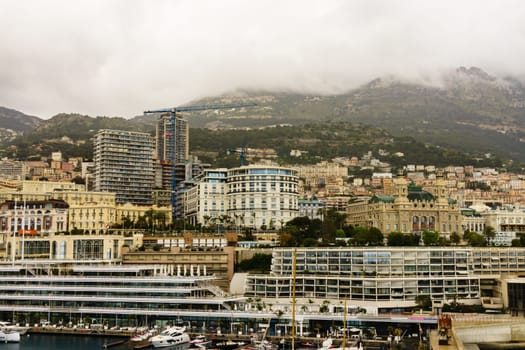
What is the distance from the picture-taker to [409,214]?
514 ft

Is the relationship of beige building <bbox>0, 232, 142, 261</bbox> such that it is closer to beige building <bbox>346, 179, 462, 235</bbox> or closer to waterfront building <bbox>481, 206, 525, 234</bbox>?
beige building <bbox>346, 179, 462, 235</bbox>

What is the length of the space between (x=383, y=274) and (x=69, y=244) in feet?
163

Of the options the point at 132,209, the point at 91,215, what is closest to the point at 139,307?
the point at 91,215

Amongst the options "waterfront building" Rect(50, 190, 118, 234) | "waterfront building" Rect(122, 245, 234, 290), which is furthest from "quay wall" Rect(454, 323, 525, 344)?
"waterfront building" Rect(50, 190, 118, 234)

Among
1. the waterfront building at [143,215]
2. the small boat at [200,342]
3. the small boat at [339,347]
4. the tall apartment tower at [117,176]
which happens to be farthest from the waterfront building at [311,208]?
the small boat at [339,347]

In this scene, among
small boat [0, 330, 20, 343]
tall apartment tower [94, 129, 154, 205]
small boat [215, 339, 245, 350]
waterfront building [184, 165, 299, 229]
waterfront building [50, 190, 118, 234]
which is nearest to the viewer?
small boat [215, 339, 245, 350]

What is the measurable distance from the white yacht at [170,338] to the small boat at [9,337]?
1803 cm

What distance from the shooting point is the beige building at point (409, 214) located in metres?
156

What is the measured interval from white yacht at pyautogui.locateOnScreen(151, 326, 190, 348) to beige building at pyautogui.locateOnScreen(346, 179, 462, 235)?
74032 millimetres

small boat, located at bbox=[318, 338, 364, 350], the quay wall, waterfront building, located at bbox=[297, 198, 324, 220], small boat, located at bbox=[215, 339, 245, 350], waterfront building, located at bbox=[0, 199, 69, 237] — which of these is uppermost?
waterfront building, located at bbox=[297, 198, 324, 220]

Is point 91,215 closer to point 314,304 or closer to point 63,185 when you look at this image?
point 63,185

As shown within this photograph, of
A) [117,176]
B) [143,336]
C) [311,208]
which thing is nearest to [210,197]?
[311,208]

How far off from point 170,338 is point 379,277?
1184 inches

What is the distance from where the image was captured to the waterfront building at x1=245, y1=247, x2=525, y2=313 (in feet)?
319
